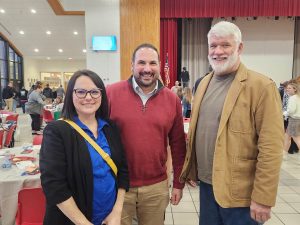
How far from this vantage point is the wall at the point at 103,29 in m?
8.56

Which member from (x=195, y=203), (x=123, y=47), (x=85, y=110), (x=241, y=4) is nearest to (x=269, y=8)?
(x=241, y=4)

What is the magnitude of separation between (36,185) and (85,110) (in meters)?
1.37

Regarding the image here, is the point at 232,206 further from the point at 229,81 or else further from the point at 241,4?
the point at 241,4

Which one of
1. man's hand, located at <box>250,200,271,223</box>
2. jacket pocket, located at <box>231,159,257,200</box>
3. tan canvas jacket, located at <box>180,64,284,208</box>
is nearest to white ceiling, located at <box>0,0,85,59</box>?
tan canvas jacket, located at <box>180,64,284,208</box>

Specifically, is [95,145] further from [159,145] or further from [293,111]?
[293,111]

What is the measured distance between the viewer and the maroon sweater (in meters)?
1.87

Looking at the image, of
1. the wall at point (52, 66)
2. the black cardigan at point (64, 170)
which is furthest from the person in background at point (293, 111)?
the wall at point (52, 66)

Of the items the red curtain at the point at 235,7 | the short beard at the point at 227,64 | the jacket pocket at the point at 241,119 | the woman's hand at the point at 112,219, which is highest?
the red curtain at the point at 235,7

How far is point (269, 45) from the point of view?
10.4 metres

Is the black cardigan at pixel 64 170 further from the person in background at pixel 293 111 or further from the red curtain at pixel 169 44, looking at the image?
the red curtain at pixel 169 44

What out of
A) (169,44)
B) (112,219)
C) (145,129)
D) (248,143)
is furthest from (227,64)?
(169,44)

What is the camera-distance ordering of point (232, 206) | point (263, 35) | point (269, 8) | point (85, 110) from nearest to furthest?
1. point (85, 110)
2. point (232, 206)
3. point (269, 8)
4. point (263, 35)

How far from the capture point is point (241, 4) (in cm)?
898

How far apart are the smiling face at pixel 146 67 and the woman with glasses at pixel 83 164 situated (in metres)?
0.33
